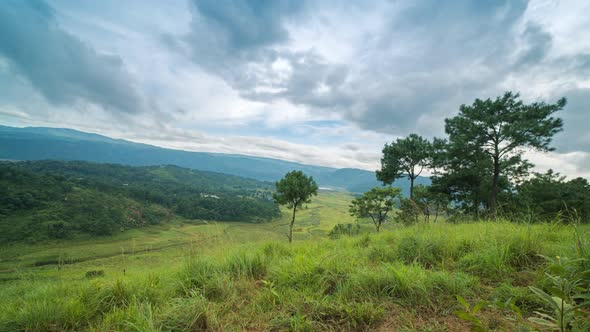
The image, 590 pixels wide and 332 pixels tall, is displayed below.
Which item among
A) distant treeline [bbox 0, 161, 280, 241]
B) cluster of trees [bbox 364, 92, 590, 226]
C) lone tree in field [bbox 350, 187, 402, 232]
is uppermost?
cluster of trees [bbox 364, 92, 590, 226]

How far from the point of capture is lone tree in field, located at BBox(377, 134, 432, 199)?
2138 centimetres

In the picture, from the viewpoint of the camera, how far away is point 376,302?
2.73 meters

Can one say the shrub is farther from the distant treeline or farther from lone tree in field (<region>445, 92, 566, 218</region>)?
the distant treeline

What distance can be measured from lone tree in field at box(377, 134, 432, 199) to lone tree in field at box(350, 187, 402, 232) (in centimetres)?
190

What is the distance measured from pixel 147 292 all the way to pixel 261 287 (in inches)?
68.6

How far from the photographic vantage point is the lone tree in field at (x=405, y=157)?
70.1 feet

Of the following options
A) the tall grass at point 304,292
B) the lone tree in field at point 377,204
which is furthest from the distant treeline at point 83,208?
the tall grass at point 304,292

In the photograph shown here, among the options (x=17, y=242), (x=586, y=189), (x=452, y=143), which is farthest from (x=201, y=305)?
(x=17, y=242)

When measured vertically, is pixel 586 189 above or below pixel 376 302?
above

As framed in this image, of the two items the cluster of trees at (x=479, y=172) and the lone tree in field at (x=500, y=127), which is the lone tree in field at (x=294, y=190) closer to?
the cluster of trees at (x=479, y=172)

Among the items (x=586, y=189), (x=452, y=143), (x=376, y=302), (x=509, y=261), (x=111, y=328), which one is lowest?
(x=111, y=328)

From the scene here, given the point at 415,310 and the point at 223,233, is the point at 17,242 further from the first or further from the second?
the point at 415,310

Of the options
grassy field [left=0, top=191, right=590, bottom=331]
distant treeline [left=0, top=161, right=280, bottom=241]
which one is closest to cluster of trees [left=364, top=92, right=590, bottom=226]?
grassy field [left=0, top=191, right=590, bottom=331]

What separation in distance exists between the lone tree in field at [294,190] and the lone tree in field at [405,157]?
876cm
